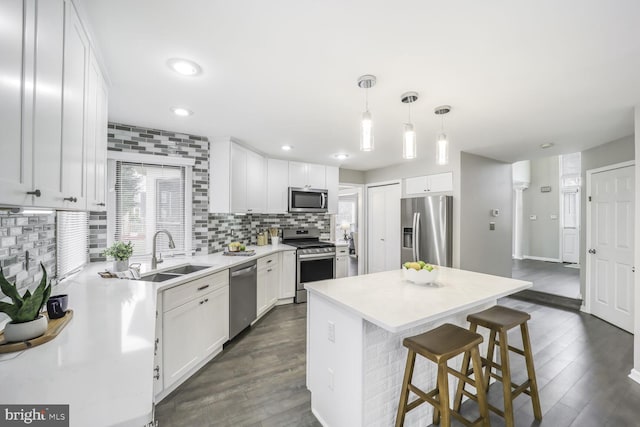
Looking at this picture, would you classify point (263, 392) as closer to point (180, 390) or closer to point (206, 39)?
point (180, 390)

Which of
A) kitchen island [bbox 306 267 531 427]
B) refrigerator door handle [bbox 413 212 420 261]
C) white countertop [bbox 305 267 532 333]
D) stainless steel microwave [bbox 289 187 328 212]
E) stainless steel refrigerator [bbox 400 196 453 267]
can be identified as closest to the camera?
white countertop [bbox 305 267 532 333]

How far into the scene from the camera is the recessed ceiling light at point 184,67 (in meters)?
1.68

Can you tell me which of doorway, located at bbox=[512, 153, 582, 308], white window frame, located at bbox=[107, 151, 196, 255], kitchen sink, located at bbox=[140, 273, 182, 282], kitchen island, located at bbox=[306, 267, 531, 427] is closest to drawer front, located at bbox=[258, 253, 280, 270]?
white window frame, located at bbox=[107, 151, 196, 255]

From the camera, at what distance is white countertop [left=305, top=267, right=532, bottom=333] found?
1.38 metres

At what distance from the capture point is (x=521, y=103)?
2.28m

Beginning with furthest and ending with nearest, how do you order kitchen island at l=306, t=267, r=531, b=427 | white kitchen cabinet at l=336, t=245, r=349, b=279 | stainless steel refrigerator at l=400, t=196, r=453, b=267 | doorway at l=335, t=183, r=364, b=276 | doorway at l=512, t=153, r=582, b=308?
doorway at l=335, t=183, r=364, b=276 < doorway at l=512, t=153, r=582, b=308 < white kitchen cabinet at l=336, t=245, r=349, b=279 < stainless steel refrigerator at l=400, t=196, r=453, b=267 < kitchen island at l=306, t=267, r=531, b=427

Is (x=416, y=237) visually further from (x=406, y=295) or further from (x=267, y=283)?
(x=406, y=295)

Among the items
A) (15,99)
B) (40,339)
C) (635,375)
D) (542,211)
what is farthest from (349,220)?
(15,99)

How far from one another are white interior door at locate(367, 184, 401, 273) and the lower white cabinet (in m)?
3.28

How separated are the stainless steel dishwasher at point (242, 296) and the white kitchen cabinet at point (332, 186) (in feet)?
7.10

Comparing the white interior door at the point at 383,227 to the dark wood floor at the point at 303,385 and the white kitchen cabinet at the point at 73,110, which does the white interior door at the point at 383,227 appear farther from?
the white kitchen cabinet at the point at 73,110

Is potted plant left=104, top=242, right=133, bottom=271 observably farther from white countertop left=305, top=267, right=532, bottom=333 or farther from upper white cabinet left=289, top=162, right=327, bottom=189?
upper white cabinet left=289, top=162, right=327, bottom=189

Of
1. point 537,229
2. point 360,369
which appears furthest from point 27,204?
point 537,229

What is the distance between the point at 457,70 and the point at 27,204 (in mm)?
2280
